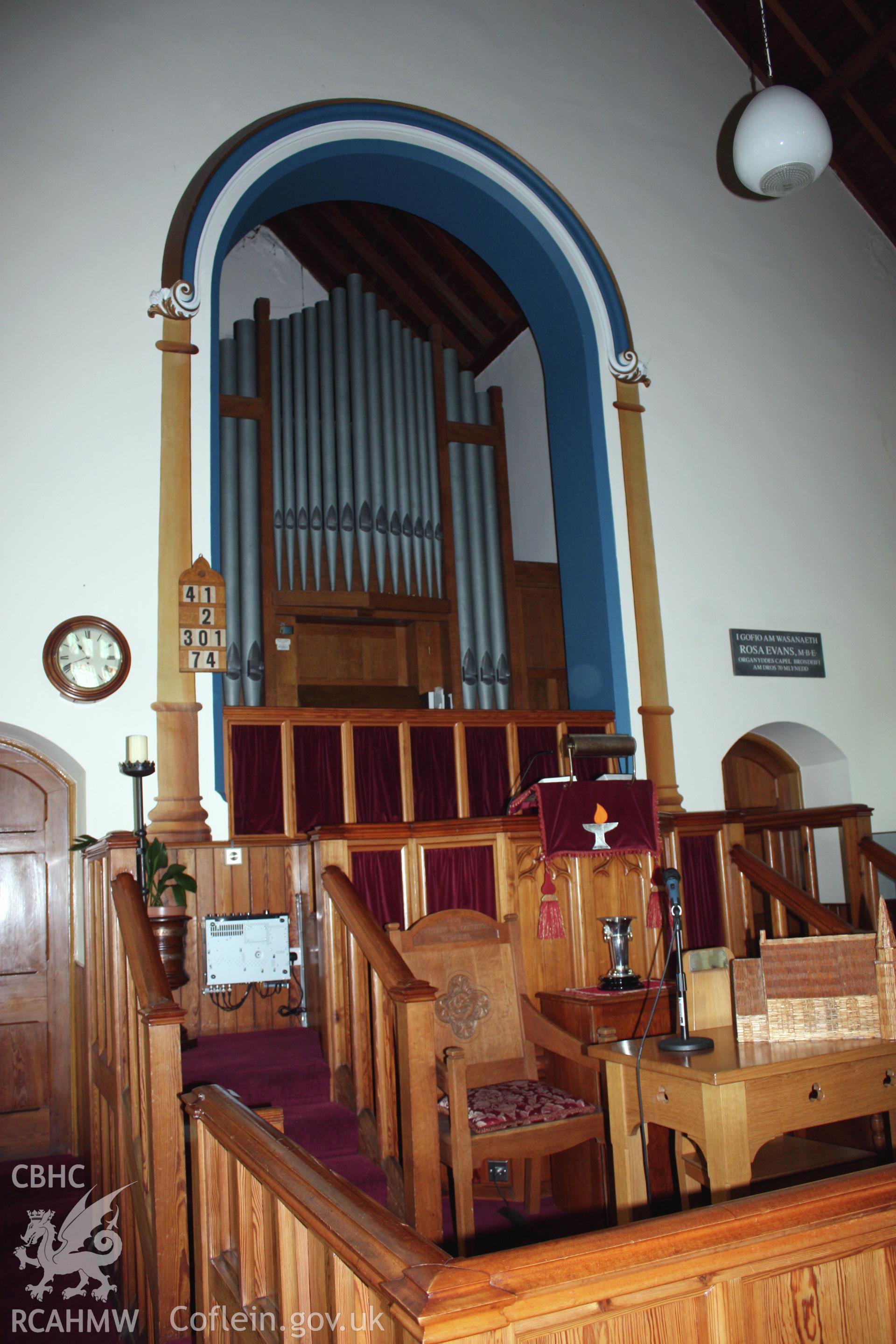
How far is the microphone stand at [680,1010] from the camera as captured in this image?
3.08 meters

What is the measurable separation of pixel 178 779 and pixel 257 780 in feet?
1.40

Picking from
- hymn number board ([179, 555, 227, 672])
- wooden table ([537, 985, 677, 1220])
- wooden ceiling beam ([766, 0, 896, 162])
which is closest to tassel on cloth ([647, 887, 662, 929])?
wooden table ([537, 985, 677, 1220])

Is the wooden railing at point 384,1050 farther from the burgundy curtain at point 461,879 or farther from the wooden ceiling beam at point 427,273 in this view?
the wooden ceiling beam at point 427,273

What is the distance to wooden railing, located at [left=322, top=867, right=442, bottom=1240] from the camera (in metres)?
3.20

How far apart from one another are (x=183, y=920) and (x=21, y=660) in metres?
1.72

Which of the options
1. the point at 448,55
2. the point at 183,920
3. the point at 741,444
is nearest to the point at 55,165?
the point at 448,55

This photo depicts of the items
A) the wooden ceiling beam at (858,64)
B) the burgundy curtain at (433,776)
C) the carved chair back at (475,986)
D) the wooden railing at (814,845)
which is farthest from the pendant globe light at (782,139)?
the carved chair back at (475,986)

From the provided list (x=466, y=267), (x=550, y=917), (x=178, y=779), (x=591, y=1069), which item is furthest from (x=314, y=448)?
(x=591, y=1069)

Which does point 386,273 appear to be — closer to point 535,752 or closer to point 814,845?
point 535,752

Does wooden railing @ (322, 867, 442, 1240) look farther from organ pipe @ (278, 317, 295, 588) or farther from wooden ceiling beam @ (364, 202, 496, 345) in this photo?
wooden ceiling beam @ (364, 202, 496, 345)

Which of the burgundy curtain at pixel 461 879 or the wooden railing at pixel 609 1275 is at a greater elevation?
the burgundy curtain at pixel 461 879

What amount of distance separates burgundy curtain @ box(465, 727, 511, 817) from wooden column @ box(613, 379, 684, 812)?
1028 mm

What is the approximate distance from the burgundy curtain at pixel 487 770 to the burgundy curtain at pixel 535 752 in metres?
0.12

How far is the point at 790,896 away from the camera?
17.8ft
